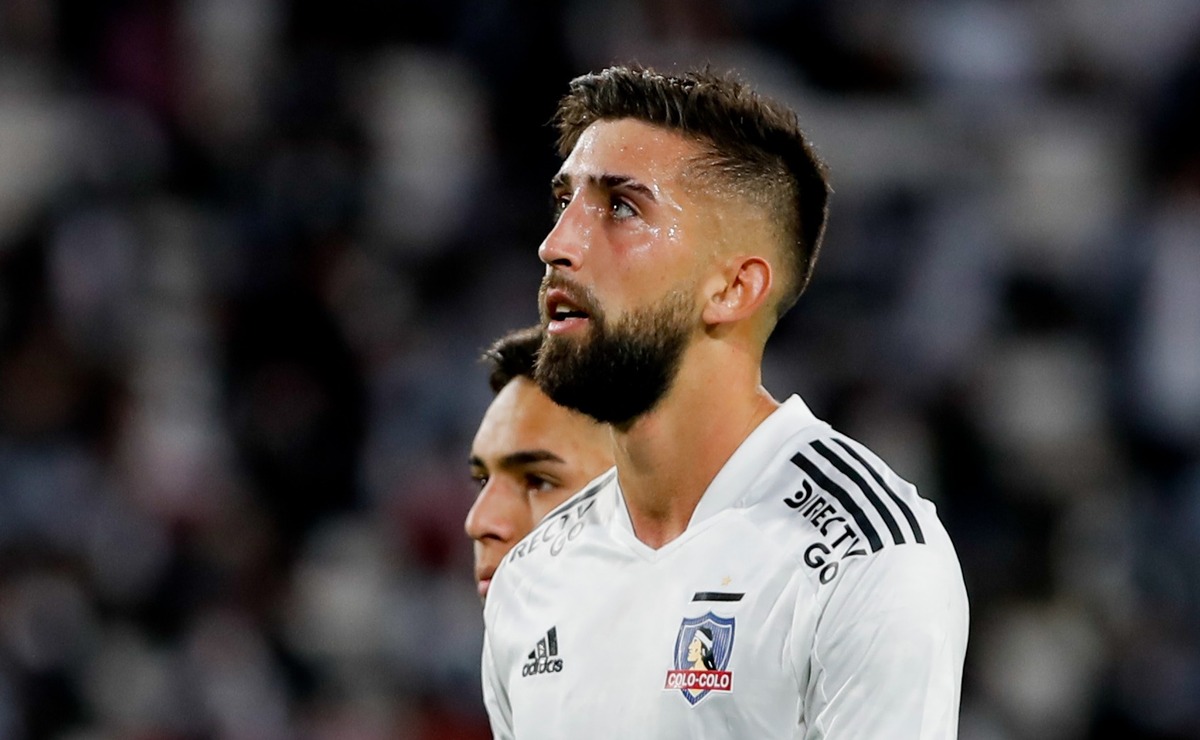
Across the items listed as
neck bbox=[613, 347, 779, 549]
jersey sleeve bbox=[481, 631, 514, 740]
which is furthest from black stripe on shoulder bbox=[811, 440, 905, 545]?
jersey sleeve bbox=[481, 631, 514, 740]

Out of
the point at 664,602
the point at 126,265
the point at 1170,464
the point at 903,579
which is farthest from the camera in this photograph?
the point at 126,265

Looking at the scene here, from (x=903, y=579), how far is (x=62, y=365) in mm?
7098

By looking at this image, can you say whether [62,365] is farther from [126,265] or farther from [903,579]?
[903,579]

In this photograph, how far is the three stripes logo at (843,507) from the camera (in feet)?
10.3

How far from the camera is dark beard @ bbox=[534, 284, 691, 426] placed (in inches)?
135

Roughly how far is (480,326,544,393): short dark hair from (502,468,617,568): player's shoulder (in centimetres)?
64

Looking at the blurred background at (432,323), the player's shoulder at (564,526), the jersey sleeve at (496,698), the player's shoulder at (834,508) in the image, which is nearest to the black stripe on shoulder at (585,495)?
the player's shoulder at (564,526)

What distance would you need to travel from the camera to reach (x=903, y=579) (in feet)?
9.97

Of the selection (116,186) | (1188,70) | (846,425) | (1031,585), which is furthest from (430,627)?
(1188,70)

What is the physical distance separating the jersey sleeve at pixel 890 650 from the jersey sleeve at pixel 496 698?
933mm

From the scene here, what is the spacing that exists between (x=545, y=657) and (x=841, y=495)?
0.70m

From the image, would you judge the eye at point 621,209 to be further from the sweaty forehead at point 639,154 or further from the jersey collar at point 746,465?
the jersey collar at point 746,465

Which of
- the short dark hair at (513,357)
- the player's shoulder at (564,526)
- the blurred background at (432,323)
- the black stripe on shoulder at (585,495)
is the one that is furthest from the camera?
the blurred background at (432,323)

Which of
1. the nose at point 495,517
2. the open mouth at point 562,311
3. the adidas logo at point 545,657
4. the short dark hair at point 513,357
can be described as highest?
the open mouth at point 562,311
